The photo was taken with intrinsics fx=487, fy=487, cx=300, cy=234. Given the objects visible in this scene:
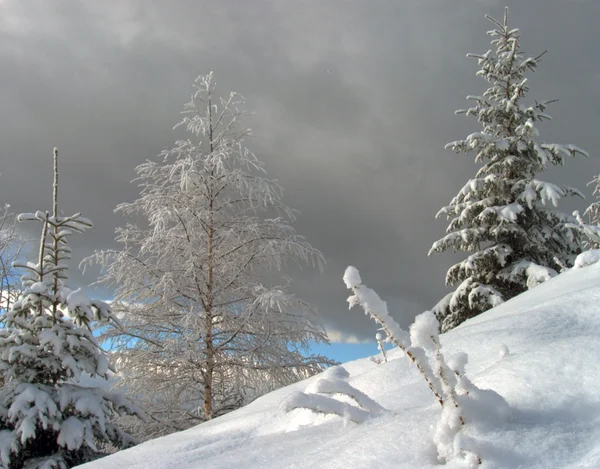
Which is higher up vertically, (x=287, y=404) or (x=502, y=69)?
(x=502, y=69)

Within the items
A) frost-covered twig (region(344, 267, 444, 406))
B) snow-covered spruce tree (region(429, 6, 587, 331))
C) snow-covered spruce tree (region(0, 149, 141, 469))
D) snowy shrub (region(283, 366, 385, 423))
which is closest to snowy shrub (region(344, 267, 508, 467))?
frost-covered twig (region(344, 267, 444, 406))

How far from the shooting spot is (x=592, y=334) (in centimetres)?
185

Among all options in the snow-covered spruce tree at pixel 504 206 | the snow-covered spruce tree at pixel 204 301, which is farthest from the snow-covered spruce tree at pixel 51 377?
the snow-covered spruce tree at pixel 504 206

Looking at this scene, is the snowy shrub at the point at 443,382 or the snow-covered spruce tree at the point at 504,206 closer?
the snowy shrub at the point at 443,382

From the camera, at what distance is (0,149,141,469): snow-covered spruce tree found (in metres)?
5.11

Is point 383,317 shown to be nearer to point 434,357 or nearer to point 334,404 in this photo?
point 434,357

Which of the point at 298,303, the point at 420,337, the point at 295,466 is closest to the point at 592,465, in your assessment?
the point at 420,337

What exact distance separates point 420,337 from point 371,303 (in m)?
0.18

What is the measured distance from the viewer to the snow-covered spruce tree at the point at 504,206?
1243 centimetres

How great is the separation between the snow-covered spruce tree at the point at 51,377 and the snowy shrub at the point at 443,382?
4.86 meters

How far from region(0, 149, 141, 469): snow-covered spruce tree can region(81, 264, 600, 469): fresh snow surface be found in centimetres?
340

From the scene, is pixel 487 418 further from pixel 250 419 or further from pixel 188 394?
pixel 188 394

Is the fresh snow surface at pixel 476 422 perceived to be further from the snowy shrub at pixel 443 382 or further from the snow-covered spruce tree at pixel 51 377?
the snow-covered spruce tree at pixel 51 377

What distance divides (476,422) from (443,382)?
0.43 feet
